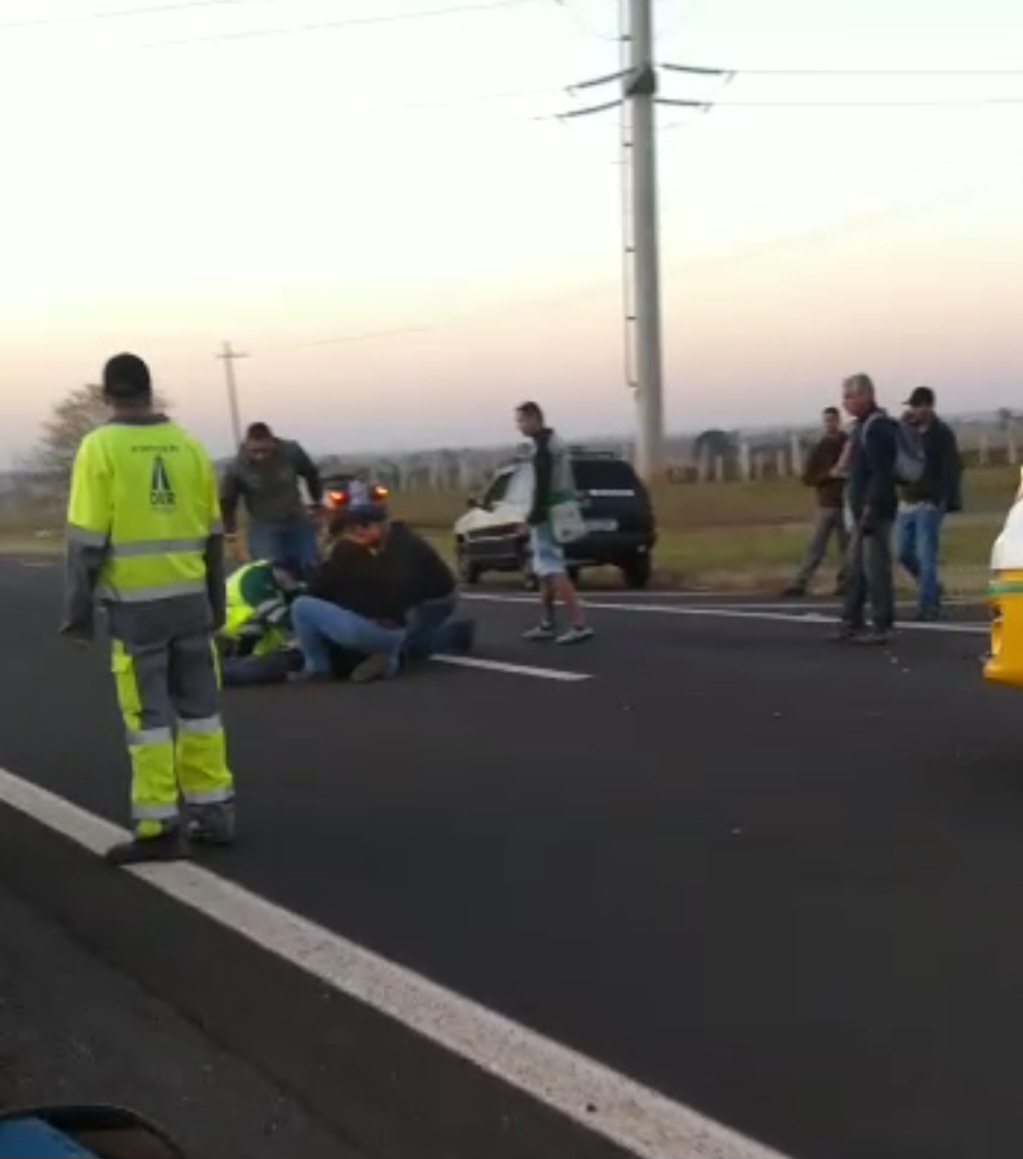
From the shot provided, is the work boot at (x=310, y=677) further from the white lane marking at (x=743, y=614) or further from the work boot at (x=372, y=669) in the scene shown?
the white lane marking at (x=743, y=614)

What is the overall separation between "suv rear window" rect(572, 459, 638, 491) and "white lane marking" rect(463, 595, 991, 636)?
322cm

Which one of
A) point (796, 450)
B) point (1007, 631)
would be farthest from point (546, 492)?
point (796, 450)

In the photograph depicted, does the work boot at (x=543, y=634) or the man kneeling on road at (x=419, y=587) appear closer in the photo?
the man kneeling on road at (x=419, y=587)

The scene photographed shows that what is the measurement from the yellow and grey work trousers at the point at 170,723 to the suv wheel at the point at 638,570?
15.8 metres

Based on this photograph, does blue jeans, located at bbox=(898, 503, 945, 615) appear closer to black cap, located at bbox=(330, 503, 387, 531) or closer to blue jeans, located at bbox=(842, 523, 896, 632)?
blue jeans, located at bbox=(842, 523, 896, 632)

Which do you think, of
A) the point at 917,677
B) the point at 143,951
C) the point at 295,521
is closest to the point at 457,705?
the point at 917,677

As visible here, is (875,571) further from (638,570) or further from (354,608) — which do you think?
(638,570)

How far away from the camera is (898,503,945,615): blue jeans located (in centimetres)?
1457

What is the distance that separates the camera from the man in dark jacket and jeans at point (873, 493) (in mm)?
12672

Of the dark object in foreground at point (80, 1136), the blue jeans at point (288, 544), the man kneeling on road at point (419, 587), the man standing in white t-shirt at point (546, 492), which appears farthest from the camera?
the blue jeans at point (288, 544)

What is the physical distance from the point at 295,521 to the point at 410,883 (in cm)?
823

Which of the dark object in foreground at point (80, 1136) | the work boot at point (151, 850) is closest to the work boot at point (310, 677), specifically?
the work boot at point (151, 850)

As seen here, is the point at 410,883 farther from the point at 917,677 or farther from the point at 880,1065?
the point at 917,677

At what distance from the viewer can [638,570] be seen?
74.2ft
